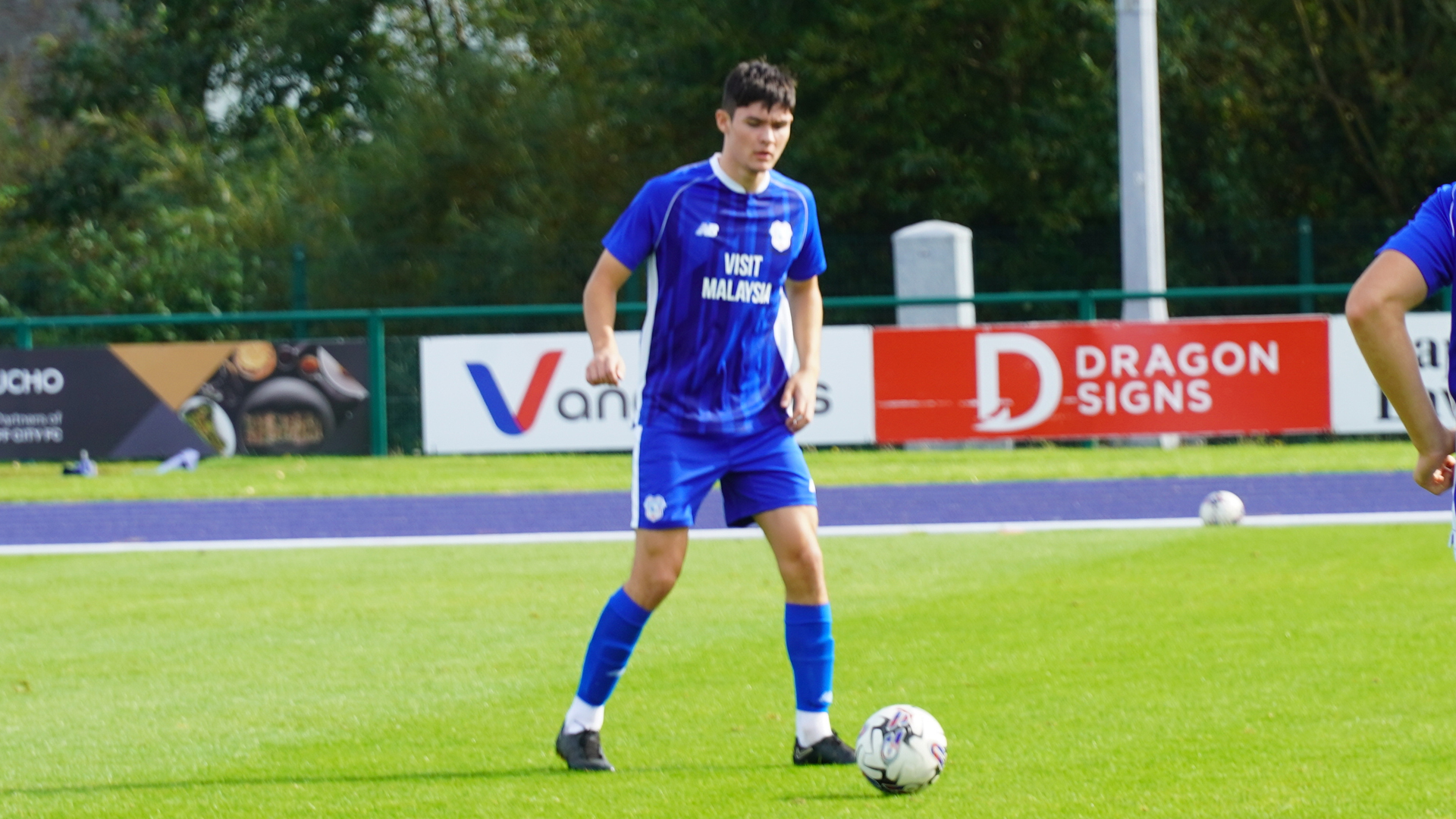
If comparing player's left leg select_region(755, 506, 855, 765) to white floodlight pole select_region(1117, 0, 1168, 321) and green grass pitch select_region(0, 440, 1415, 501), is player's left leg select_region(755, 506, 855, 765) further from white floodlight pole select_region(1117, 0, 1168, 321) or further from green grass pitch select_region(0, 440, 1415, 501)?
white floodlight pole select_region(1117, 0, 1168, 321)

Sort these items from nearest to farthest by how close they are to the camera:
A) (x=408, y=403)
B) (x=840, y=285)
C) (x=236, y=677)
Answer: (x=236, y=677) → (x=408, y=403) → (x=840, y=285)

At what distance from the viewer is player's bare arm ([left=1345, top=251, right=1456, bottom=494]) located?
132 inches

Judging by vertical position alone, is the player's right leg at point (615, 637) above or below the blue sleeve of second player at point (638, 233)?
below

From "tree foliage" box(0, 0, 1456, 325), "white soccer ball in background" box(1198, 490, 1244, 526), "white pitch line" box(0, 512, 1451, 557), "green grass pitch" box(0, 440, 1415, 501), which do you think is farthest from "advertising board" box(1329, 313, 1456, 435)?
"white soccer ball in background" box(1198, 490, 1244, 526)

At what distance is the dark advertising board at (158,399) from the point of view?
59.0 ft

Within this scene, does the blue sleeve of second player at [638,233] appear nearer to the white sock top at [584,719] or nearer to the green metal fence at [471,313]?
the white sock top at [584,719]

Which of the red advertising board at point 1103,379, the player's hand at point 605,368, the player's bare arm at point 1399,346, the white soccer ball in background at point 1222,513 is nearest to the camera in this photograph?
the player's bare arm at point 1399,346

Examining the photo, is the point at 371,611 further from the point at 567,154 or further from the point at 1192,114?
the point at 567,154

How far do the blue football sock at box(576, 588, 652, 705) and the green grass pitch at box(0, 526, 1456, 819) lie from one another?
0.82 feet

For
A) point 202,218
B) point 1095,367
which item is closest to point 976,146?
point 1095,367

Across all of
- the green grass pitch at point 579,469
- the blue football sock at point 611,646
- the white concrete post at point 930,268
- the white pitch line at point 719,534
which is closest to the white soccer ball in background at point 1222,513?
the white pitch line at point 719,534

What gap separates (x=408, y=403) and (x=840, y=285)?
5553 mm

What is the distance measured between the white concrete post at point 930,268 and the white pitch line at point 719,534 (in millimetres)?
7340

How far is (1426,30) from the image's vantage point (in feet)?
81.8
